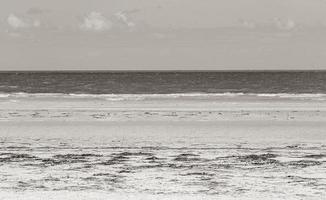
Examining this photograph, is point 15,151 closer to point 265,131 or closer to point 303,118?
point 265,131

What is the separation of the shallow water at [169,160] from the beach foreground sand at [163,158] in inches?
0.7

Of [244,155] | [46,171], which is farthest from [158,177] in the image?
[244,155]

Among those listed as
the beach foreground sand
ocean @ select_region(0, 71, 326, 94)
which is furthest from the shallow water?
ocean @ select_region(0, 71, 326, 94)

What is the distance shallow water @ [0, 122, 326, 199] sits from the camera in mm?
9484

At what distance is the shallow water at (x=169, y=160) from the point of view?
373 inches

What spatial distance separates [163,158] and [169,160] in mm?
319

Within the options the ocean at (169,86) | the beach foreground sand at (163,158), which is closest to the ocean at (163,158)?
the beach foreground sand at (163,158)

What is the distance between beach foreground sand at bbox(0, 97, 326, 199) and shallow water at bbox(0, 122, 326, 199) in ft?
0.06

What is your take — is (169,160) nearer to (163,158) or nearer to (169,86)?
(163,158)

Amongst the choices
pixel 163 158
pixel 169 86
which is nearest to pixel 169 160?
pixel 163 158

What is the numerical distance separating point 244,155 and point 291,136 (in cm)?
518

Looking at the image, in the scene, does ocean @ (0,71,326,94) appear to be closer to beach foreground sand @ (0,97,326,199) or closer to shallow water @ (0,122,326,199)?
beach foreground sand @ (0,97,326,199)

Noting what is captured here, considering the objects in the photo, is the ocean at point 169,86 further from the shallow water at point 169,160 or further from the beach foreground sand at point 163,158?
the shallow water at point 169,160

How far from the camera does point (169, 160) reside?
12477mm
